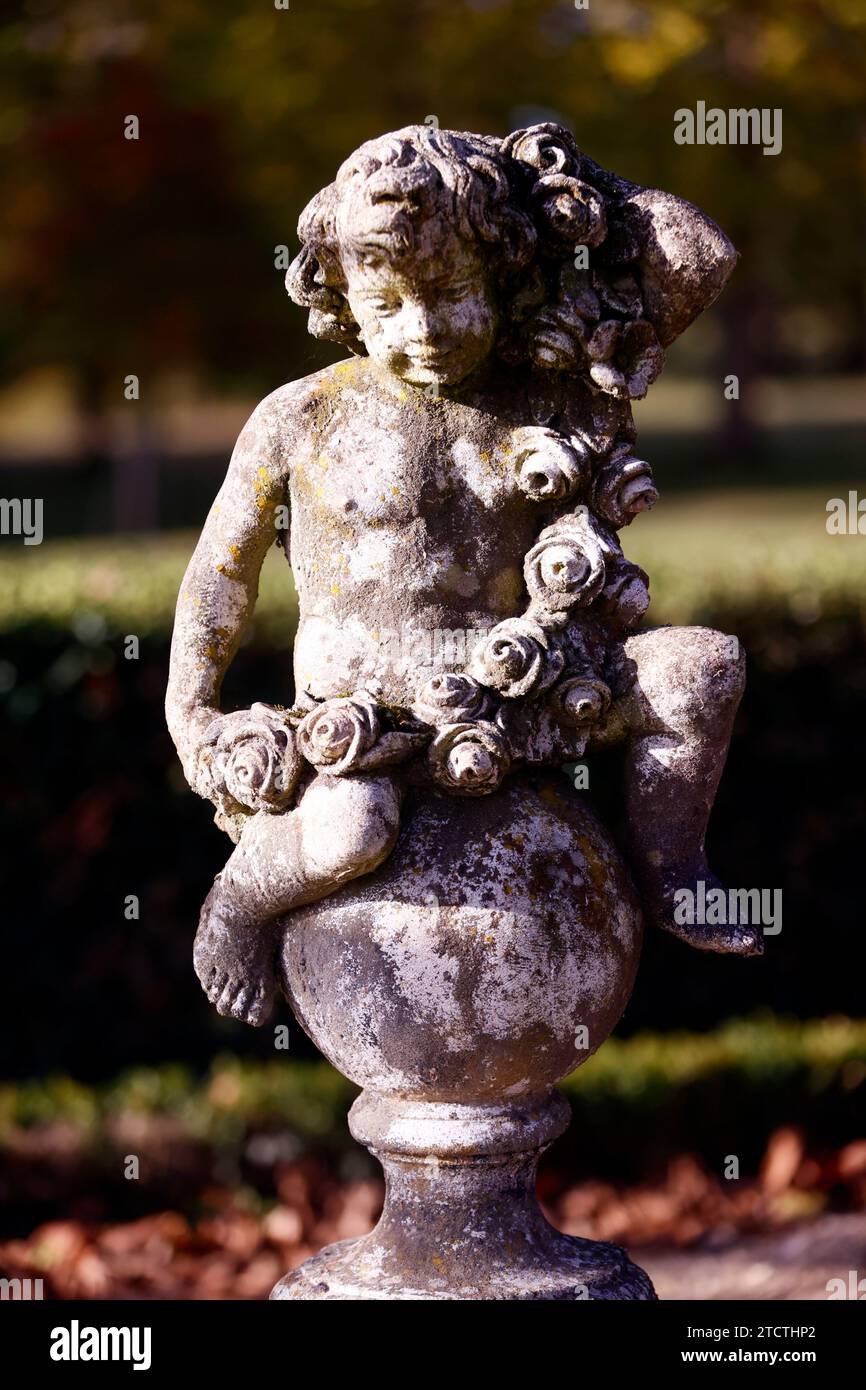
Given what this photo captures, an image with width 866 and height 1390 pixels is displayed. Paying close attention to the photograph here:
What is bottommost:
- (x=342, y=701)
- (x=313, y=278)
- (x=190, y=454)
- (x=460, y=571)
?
(x=342, y=701)

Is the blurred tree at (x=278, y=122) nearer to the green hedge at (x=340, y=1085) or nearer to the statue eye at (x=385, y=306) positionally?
the green hedge at (x=340, y=1085)

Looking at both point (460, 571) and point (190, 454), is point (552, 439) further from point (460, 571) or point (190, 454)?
point (190, 454)

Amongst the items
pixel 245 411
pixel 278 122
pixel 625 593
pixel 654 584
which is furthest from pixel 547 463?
pixel 245 411

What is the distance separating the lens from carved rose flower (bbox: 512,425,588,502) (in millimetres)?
2637

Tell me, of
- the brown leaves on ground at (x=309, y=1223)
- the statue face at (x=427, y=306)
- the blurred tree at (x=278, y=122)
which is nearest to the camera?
the statue face at (x=427, y=306)

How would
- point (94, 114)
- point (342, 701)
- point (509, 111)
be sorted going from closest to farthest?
point (342, 701) → point (509, 111) → point (94, 114)

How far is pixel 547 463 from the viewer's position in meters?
2.64

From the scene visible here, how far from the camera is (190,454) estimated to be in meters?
21.0

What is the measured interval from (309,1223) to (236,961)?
206 centimetres

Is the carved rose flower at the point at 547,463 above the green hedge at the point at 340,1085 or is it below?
above

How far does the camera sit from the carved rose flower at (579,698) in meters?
2.65

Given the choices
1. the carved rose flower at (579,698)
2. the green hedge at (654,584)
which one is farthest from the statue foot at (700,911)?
the green hedge at (654,584)
